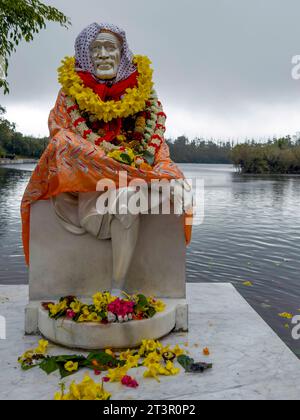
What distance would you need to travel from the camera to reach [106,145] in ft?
12.1

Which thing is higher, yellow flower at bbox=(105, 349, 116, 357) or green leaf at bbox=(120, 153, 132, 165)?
green leaf at bbox=(120, 153, 132, 165)

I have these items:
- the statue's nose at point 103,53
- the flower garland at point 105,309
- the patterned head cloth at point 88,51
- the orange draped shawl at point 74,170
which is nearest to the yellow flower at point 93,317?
the flower garland at point 105,309

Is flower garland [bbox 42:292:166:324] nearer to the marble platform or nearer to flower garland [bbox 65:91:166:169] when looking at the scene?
the marble platform

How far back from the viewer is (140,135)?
3.89 meters

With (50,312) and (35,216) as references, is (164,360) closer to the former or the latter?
(50,312)

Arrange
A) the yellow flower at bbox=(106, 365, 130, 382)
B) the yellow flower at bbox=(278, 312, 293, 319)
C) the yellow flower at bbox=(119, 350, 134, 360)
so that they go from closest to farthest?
the yellow flower at bbox=(106, 365, 130, 382) → the yellow flower at bbox=(119, 350, 134, 360) → the yellow flower at bbox=(278, 312, 293, 319)

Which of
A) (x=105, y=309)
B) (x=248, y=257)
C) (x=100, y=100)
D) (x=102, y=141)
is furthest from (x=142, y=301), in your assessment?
(x=248, y=257)

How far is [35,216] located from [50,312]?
2.45 ft

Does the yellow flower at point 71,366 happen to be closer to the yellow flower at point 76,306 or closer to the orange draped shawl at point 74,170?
the yellow flower at point 76,306

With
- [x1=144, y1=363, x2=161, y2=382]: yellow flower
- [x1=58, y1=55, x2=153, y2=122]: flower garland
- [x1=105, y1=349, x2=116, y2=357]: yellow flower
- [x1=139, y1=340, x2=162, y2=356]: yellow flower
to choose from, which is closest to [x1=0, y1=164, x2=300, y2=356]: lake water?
[x1=139, y1=340, x2=162, y2=356]: yellow flower

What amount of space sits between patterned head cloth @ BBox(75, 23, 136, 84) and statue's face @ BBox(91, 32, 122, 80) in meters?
0.04

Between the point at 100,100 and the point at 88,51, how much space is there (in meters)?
0.41

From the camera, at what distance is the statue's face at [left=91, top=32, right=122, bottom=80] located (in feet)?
12.2
